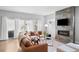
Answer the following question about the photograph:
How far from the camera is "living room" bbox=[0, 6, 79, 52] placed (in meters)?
2.02

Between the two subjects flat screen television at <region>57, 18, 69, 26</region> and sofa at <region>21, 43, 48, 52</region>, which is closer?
sofa at <region>21, 43, 48, 52</region>

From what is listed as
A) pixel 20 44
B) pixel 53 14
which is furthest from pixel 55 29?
pixel 20 44

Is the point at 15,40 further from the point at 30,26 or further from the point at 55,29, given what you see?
the point at 55,29

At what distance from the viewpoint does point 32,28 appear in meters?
2.24

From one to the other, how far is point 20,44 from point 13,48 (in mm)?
171

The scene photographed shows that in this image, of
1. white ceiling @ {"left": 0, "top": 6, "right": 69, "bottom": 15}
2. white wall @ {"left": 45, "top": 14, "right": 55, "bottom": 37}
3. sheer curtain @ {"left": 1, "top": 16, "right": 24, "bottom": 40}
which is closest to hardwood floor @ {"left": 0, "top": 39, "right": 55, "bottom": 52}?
sheer curtain @ {"left": 1, "top": 16, "right": 24, "bottom": 40}

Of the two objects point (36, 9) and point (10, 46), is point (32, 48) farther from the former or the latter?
point (36, 9)

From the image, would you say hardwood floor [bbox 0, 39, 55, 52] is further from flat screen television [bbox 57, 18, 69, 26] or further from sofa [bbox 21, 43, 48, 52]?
flat screen television [bbox 57, 18, 69, 26]

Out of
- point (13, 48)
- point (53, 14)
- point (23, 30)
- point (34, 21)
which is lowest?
point (13, 48)

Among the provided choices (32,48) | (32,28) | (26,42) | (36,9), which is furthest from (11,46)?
(36,9)

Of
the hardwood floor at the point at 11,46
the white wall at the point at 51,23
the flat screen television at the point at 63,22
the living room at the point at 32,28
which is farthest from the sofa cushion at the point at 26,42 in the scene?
the flat screen television at the point at 63,22

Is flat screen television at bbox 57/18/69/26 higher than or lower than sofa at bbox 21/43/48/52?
higher

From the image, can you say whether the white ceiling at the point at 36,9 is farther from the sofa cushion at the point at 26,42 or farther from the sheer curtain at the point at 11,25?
the sofa cushion at the point at 26,42
